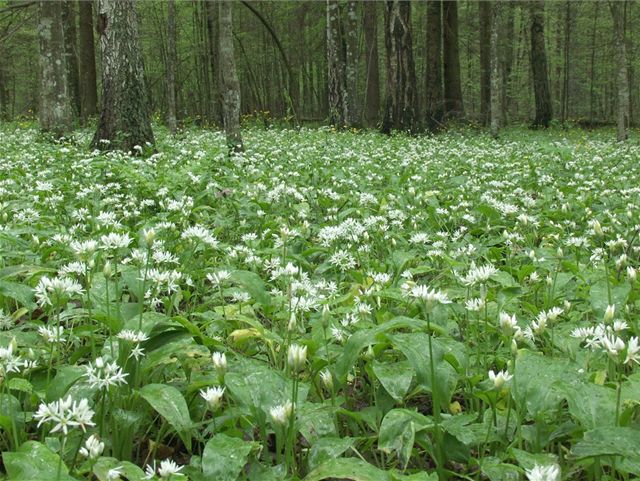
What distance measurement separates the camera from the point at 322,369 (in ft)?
7.40

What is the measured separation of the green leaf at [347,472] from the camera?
150 cm

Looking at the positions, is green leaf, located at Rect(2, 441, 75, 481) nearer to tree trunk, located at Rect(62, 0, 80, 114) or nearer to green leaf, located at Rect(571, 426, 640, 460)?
green leaf, located at Rect(571, 426, 640, 460)

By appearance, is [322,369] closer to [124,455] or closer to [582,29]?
[124,455]

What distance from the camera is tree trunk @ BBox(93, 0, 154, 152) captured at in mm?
9086

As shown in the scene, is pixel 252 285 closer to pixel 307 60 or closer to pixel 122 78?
pixel 122 78

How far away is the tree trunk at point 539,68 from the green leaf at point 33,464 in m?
22.4

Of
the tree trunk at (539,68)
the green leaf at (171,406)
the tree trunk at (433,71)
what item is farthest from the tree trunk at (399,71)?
the green leaf at (171,406)

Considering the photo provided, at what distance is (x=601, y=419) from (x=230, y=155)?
315 inches

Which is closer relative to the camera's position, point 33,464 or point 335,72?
point 33,464

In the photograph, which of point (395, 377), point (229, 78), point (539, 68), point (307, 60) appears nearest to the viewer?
point (395, 377)

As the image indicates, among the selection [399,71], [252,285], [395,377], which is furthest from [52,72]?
[395,377]

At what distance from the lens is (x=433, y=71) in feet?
64.0

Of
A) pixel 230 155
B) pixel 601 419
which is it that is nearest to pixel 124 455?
pixel 601 419

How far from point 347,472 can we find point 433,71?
762 inches
